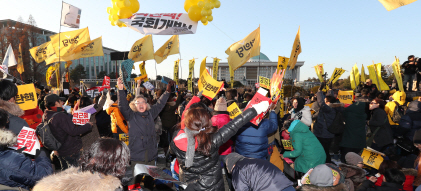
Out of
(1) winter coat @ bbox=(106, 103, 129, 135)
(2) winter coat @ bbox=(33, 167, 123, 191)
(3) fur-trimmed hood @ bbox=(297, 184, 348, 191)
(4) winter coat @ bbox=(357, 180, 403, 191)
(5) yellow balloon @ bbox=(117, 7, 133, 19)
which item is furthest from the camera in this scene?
(5) yellow balloon @ bbox=(117, 7, 133, 19)

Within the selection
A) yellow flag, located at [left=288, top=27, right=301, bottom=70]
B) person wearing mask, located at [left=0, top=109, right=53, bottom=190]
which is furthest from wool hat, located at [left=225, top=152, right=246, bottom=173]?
yellow flag, located at [left=288, top=27, right=301, bottom=70]

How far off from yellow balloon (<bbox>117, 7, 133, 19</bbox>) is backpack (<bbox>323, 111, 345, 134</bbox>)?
18.9 ft

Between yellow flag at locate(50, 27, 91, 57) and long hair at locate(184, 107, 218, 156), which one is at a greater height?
yellow flag at locate(50, 27, 91, 57)

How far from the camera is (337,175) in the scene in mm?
2791

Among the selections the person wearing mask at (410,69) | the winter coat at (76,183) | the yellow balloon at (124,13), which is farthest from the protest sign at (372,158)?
the person wearing mask at (410,69)

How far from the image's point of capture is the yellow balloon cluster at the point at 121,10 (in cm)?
644

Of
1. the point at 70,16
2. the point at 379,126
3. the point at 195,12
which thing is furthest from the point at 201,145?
the point at 70,16

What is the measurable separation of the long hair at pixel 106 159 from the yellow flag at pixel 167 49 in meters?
10.5

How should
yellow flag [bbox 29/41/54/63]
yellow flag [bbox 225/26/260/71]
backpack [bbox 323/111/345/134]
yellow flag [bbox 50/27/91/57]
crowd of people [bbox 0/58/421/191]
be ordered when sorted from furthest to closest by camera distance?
1. yellow flag [bbox 29/41/54/63]
2. yellow flag [bbox 50/27/91/57]
3. yellow flag [bbox 225/26/260/71]
4. backpack [bbox 323/111/345/134]
5. crowd of people [bbox 0/58/421/191]

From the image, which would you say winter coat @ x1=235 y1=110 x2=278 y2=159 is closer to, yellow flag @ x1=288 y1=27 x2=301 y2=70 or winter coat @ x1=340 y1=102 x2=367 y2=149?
winter coat @ x1=340 y1=102 x2=367 y2=149

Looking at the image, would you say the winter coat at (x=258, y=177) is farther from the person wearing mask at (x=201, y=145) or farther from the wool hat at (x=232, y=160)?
the person wearing mask at (x=201, y=145)

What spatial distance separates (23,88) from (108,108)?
141 cm

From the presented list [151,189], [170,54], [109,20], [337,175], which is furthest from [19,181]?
[170,54]

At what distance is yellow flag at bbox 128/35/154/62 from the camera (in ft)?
34.5
